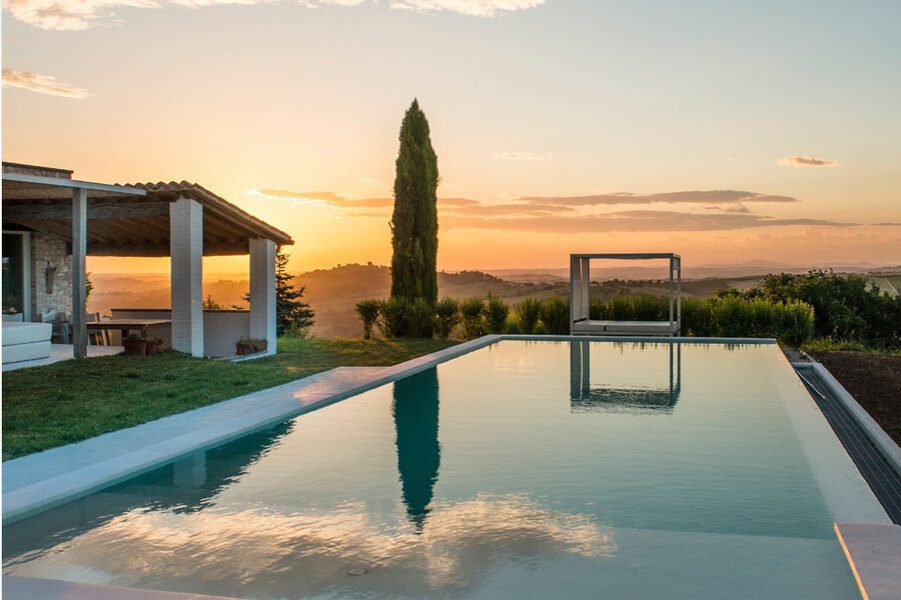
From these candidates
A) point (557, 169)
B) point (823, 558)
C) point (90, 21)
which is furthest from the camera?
point (557, 169)

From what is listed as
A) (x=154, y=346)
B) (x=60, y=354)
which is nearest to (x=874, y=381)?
(x=154, y=346)

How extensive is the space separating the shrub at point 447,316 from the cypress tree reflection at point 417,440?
7.50m

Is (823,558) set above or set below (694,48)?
Result: below

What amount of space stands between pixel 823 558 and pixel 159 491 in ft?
13.2

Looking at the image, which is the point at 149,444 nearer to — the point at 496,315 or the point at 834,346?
the point at 496,315

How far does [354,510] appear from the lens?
477 cm

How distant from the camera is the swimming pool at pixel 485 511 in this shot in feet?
12.1

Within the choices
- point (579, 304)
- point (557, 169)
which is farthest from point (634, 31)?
point (579, 304)

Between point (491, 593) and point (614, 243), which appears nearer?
point (491, 593)

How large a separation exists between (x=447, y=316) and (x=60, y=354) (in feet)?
29.1

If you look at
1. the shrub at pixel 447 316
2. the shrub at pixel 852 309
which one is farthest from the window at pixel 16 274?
the shrub at pixel 852 309

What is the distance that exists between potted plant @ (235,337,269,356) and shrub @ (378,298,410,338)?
4.89 m

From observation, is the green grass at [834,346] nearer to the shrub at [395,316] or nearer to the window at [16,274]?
the shrub at [395,316]

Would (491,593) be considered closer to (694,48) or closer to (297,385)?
(297,385)
